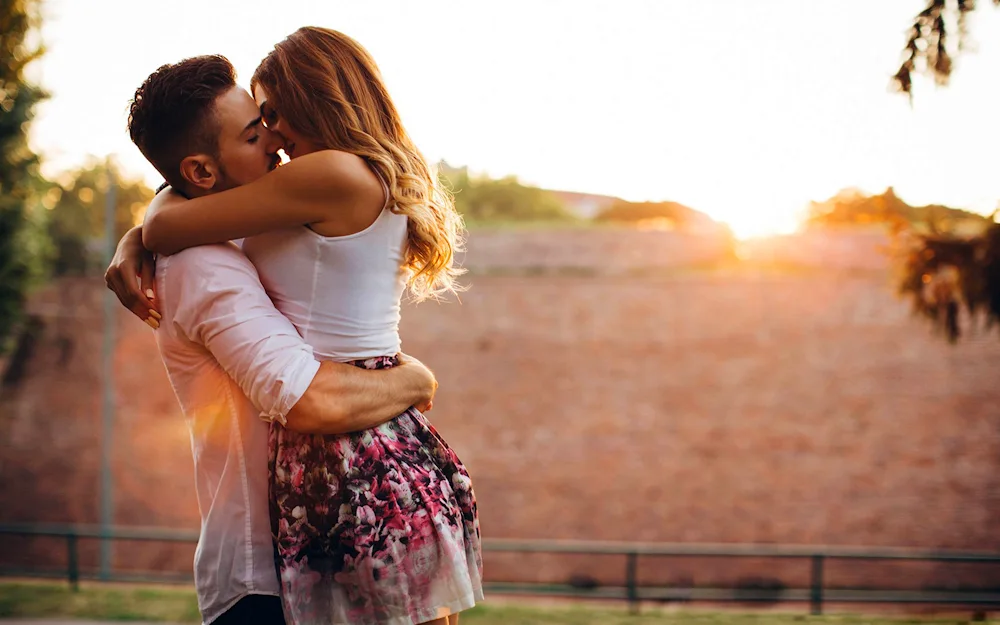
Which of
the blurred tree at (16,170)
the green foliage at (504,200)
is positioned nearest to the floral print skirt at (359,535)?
the blurred tree at (16,170)

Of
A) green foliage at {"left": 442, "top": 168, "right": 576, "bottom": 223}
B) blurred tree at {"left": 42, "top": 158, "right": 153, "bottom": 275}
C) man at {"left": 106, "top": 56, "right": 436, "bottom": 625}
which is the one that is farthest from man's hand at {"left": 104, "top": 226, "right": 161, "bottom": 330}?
green foliage at {"left": 442, "top": 168, "right": 576, "bottom": 223}

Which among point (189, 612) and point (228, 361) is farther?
point (189, 612)

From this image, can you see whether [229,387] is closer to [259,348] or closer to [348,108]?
[259,348]

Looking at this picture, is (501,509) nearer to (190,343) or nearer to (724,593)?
(724,593)

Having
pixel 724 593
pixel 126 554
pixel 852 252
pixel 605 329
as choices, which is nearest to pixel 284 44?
pixel 724 593

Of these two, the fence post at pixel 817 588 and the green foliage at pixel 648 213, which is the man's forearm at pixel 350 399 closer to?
the fence post at pixel 817 588

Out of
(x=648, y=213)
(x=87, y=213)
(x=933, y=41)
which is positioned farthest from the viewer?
(x=648, y=213)

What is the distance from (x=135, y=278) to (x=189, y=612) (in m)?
6.20

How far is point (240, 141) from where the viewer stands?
181 cm

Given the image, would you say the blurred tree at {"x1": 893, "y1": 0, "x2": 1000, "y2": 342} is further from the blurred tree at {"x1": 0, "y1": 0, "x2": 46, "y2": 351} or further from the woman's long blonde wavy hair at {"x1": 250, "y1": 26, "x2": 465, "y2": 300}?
the blurred tree at {"x1": 0, "y1": 0, "x2": 46, "y2": 351}

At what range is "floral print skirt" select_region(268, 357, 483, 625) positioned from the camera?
1.70 metres

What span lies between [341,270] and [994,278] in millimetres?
6171

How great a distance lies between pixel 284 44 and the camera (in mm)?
1846

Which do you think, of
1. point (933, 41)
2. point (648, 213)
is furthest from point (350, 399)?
point (648, 213)
